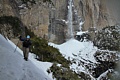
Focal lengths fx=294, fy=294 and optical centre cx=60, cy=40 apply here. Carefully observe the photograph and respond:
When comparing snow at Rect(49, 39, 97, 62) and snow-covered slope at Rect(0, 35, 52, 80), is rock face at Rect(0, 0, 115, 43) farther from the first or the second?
snow-covered slope at Rect(0, 35, 52, 80)

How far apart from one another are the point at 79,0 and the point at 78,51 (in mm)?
9619

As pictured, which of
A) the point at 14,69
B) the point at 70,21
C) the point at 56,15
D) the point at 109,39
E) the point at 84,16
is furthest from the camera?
the point at 84,16

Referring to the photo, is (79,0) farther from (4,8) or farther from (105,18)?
(4,8)

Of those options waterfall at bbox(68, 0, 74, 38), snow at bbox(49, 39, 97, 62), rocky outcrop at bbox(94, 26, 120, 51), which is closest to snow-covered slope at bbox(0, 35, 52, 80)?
snow at bbox(49, 39, 97, 62)

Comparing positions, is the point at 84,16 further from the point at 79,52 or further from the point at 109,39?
the point at 79,52

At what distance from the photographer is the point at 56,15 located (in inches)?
1054

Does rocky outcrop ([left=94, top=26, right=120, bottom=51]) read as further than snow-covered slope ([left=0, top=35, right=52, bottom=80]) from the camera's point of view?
Yes

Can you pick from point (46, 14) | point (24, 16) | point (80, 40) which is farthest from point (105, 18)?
point (24, 16)

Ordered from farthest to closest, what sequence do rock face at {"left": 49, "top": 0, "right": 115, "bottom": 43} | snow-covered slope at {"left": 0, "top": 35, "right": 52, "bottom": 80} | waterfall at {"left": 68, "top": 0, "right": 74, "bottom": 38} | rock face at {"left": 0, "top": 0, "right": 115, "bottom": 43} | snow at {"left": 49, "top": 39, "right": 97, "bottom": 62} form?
1. waterfall at {"left": 68, "top": 0, "right": 74, "bottom": 38}
2. rock face at {"left": 49, "top": 0, "right": 115, "bottom": 43}
3. snow at {"left": 49, "top": 39, "right": 97, "bottom": 62}
4. rock face at {"left": 0, "top": 0, "right": 115, "bottom": 43}
5. snow-covered slope at {"left": 0, "top": 35, "right": 52, "bottom": 80}

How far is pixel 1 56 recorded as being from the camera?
25.6ft

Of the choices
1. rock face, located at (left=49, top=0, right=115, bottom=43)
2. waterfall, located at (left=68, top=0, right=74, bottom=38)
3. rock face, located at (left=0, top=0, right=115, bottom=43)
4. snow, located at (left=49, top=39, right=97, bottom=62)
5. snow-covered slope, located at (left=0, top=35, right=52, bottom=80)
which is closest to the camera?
snow-covered slope, located at (left=0, top=35, right=52, bottom=80)

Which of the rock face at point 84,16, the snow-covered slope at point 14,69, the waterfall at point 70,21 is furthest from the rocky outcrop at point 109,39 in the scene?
the snow-covered slope at point 14,69

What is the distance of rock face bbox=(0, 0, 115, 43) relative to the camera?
65.6 ft

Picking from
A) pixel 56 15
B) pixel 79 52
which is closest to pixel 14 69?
pixel 79 52
